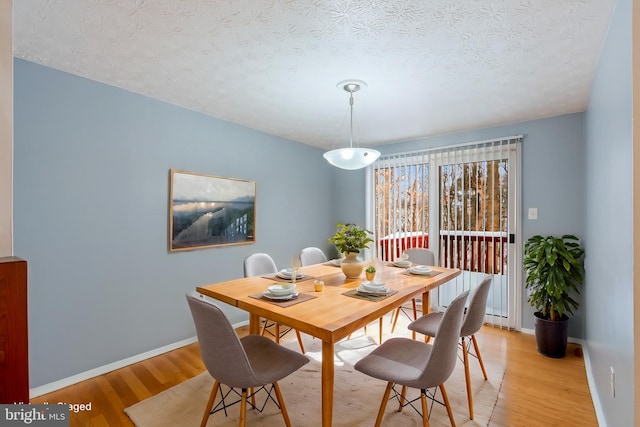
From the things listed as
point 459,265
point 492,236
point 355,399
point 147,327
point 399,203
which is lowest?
point 355,399

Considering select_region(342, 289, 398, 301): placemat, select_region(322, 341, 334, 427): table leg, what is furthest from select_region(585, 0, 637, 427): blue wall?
select_region(322, 341, 334, 427): table leg

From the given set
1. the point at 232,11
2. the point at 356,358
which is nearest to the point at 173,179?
the point at 232,11

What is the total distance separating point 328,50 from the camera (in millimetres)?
1922

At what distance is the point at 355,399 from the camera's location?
7.04 feet

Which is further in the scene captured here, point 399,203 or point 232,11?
point 399,203

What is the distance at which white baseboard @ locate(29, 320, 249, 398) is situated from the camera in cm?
216

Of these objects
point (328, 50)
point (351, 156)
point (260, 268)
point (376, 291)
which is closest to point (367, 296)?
point (376, 291)

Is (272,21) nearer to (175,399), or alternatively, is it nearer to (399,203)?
(175,399)

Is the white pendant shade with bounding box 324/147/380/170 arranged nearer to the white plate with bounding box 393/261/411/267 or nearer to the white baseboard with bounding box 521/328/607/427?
the white plate with bounding box 393/261/411/267

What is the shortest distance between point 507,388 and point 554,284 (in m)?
1.05

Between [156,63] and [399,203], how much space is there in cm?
315

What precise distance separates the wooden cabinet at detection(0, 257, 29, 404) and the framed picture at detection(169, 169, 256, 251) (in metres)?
1.71

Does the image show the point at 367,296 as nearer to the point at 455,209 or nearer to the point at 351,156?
the point at 351,156

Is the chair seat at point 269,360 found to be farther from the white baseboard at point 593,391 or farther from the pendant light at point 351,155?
the white baseboard at point 593,391
